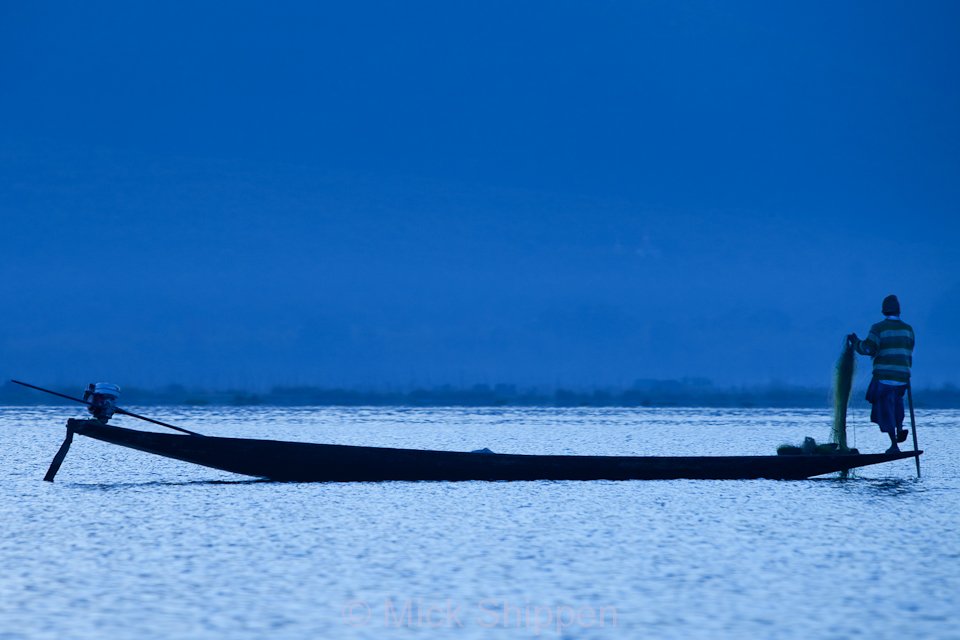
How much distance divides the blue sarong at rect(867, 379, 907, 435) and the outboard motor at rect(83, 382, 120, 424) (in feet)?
31.8

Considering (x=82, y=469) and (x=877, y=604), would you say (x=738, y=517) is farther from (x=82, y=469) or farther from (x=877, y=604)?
(x=82, y=469)

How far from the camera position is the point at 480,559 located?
33.4 feet

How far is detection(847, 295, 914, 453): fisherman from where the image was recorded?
48.8ft

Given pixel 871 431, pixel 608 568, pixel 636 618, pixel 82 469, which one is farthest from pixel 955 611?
pixel 871 431

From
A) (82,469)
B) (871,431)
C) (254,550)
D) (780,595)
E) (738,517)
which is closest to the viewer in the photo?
(780,595)

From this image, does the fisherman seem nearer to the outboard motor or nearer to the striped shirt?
the striped shirt

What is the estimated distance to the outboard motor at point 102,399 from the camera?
47.9 feet

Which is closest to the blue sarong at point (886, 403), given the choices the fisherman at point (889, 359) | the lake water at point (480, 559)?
the fisherman at point (889, 359)

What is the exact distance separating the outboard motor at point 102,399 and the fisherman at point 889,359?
9543mm

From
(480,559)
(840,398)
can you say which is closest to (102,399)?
(480,559)

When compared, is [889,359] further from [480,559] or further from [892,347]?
[480,559]

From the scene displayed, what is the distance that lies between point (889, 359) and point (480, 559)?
285 inches

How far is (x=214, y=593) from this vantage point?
8406 mm

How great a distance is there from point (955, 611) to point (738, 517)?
5622 mm
